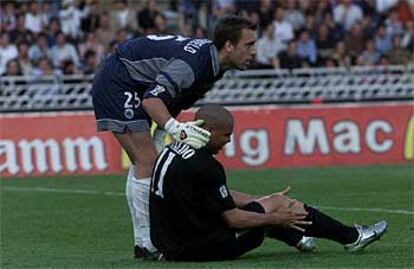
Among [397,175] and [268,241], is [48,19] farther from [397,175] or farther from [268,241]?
[268,241]

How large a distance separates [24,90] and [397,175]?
23.8 feet

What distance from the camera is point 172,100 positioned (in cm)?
937

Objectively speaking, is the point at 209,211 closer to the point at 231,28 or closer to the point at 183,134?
the point at 183,134

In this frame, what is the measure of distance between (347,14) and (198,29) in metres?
3.39

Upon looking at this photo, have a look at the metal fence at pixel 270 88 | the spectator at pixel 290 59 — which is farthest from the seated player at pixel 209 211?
the spectator at pixel 290 59

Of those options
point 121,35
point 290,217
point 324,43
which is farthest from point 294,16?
point 290,217

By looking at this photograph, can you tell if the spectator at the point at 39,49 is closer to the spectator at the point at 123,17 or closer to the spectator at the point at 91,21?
the spectator at the point at 91,21

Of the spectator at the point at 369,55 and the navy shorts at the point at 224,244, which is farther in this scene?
the spectator at the point at 369,55

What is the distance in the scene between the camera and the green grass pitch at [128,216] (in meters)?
9.39

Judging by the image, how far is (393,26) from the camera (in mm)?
25844

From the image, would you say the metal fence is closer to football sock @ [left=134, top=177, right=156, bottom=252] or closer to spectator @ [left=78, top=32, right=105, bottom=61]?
spectator @ [left=78, top=32, right=105, bottom=61]

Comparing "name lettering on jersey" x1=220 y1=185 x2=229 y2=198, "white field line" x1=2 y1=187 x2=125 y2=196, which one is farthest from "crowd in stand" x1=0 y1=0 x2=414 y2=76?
"name lettering on jersey" x1=220 y1=185 x2=229 y2=198

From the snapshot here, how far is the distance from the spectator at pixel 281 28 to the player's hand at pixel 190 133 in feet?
52.3

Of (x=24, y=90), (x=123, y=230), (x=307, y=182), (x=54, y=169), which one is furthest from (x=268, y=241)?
(x=24, y=90)
